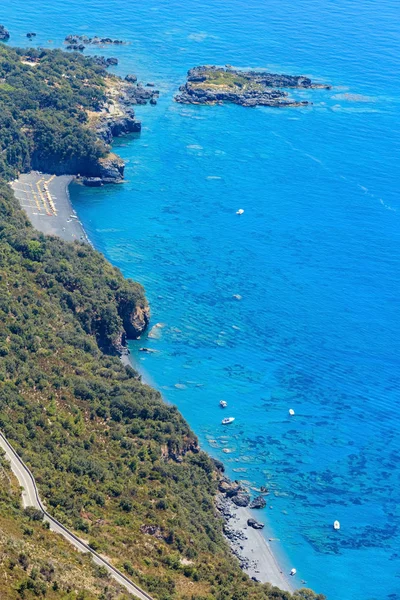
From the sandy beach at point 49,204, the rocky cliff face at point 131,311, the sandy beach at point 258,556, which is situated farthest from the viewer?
the sandy beach at point 49,204

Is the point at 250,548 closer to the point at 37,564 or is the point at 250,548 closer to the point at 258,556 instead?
the point at 258,556

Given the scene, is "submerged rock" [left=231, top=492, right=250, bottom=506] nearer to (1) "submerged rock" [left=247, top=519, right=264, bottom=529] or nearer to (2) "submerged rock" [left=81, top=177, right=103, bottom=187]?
(1) "submerged rock" [left=247, top=519, right=264, bottom=529]

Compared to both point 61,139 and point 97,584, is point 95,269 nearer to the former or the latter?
point 61,139

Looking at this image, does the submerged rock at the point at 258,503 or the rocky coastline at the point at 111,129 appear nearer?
the submerged rock at the point at 258,503

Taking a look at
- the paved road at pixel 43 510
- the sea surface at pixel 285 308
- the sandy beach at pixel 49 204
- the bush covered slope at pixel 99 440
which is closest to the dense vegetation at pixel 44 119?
the sandy beach at pixel 49 204

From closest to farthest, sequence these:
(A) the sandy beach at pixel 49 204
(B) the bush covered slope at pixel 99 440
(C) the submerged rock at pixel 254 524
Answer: (B) the bush covered slope at pixel 99 440 → (C) the submerged rock at pixel 254 524 → (A) the sandy beach at pixel 49 204

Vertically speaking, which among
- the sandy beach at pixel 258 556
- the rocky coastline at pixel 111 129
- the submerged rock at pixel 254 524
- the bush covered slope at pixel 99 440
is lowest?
the sandy beach at pixel 258 556

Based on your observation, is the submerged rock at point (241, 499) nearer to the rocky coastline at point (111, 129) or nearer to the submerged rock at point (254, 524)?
the submerged rock at point (254, 524)
